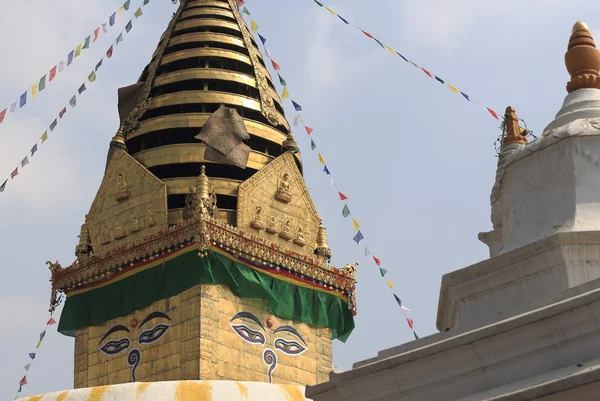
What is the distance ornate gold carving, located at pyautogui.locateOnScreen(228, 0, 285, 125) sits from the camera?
93.1ft

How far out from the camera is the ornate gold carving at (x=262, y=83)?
93.1ft

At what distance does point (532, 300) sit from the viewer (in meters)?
9.15

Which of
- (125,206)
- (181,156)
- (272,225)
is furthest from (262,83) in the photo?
(125,206)

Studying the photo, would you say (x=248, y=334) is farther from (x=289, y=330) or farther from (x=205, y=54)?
(x=205, y=54)

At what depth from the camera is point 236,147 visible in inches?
1051

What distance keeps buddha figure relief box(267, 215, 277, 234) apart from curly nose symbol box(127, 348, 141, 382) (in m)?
4.25

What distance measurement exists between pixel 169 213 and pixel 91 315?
305 centimetres

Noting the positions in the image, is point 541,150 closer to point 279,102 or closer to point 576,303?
point 576,303

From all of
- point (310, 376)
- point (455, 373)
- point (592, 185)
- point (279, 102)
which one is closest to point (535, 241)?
point (592, 185)

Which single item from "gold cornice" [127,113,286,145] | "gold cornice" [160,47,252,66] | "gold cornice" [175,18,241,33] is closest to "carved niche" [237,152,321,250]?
"gold cornice" [127,113,286,145]

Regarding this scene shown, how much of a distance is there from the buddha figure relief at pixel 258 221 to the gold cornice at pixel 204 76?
4106mm

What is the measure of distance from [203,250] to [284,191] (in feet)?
11.1

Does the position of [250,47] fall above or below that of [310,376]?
above

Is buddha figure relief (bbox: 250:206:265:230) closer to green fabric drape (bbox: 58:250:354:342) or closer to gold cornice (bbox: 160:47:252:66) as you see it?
green fabric drape (bbox: 58:250:354:342)
